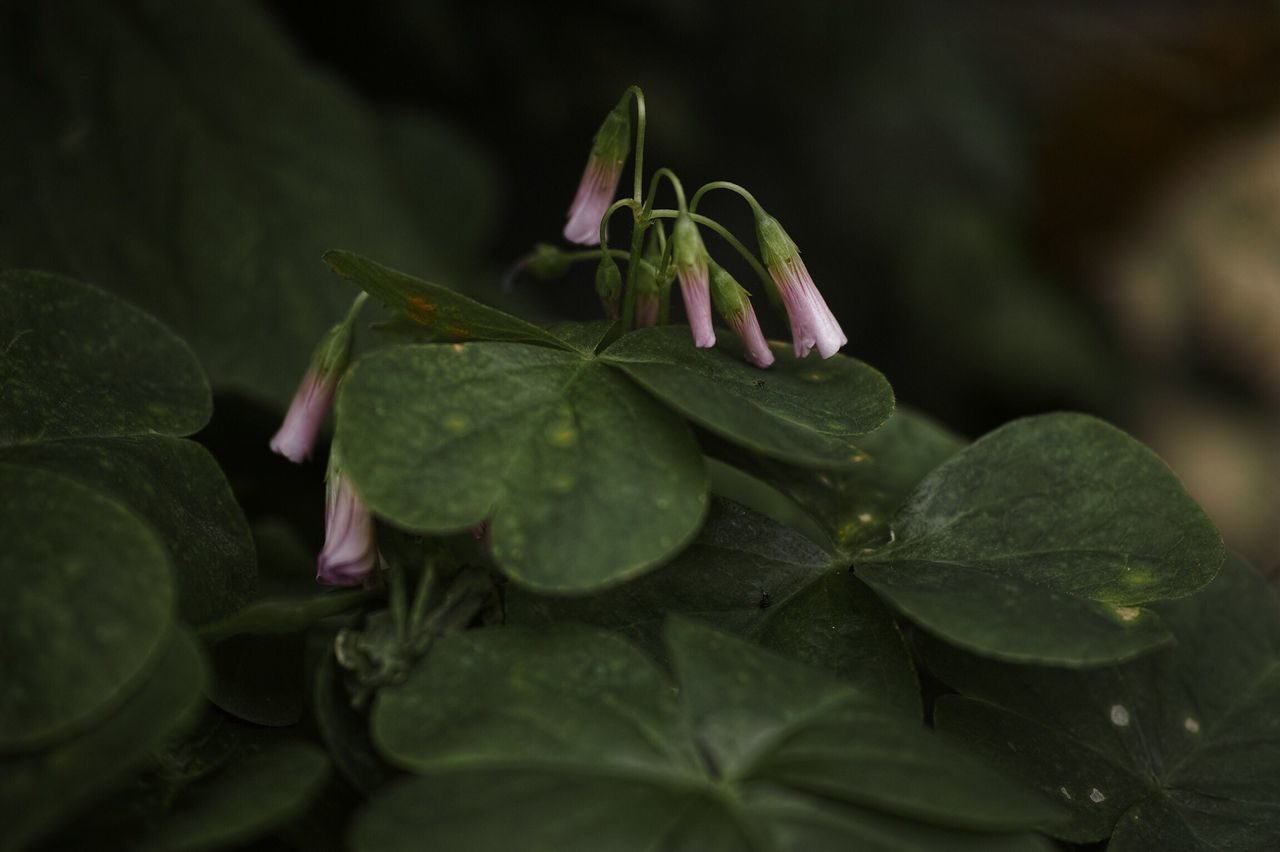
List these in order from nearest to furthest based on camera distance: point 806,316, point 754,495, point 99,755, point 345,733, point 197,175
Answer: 1. point 99,755
2. point 345,733
3. point 806,316
4. point 754,495
5. point 197,175

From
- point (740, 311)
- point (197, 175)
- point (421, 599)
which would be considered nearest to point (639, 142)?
point (740, 311)

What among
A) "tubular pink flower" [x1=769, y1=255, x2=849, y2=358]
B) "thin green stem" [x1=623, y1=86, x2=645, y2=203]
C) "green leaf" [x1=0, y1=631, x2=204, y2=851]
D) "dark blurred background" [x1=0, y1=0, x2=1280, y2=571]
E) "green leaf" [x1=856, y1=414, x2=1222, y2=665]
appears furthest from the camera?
"dark blurred background" [x1=0, y1=0, x2=1280, y2=571]

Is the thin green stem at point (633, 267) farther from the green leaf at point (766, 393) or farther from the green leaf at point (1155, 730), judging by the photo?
the green leaf at point (1155, 730)

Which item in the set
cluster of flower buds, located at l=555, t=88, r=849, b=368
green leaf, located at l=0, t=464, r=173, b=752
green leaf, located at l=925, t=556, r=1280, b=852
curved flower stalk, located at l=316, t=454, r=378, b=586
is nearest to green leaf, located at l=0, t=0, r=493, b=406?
cluster of flower buds, located at l=555, t=88, r=849, b=368

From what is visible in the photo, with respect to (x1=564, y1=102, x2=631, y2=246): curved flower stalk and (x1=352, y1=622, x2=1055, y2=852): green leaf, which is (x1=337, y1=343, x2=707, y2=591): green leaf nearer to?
(x1=352, y1=622, x2=1055, y2=852): green leaf

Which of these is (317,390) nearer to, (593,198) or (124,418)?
(124,418)

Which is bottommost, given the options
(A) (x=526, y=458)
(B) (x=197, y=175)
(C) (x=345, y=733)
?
(B) (x=197, y=175)

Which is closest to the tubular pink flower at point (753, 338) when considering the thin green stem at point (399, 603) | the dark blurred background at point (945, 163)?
the thin green stem at point (399, 603)
